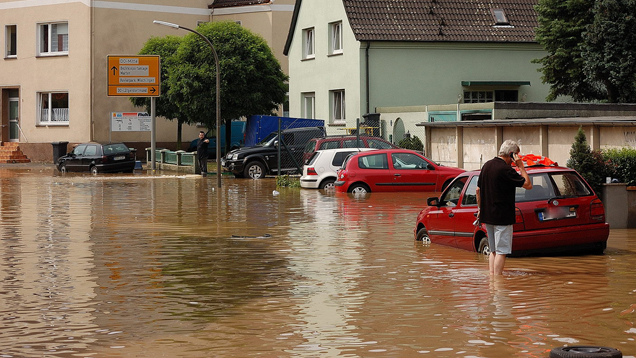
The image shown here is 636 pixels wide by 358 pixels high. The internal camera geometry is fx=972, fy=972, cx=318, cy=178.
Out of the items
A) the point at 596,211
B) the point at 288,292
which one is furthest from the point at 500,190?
the point at 288,292

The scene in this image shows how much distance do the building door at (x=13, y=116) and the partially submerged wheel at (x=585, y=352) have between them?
1978 inches

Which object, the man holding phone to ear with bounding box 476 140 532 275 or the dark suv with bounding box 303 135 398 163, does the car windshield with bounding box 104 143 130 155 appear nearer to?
the dark suv with bounding box 303 135 398 163

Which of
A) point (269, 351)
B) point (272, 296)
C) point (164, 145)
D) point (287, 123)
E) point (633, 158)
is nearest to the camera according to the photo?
point (269, 351)

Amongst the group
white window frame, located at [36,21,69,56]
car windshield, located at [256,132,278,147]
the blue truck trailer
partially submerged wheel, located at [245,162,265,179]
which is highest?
white window frame, located at [36,21,69,56]

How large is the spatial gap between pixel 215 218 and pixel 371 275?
904 centimetres

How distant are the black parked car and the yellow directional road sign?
3430 mm

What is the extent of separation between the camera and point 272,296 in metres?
10.6

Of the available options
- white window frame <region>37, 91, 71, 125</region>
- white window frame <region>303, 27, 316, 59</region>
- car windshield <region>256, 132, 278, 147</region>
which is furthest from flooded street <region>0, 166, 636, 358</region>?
white window frame <region>37, 91, 71, 125</region>

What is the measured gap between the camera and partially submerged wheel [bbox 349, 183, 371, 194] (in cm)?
2623

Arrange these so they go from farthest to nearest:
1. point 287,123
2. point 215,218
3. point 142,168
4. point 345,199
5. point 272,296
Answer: point 142,168, point 287,123, point 345,199, point 215,218, point 272,296

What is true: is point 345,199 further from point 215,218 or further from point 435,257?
point 435,257

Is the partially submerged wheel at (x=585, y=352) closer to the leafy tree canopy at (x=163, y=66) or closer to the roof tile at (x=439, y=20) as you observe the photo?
the roof tile at (x=439, y=20)

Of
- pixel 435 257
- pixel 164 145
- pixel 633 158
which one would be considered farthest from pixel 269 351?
pixel 164 145

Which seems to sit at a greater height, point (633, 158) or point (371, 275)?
point (633, 158)
